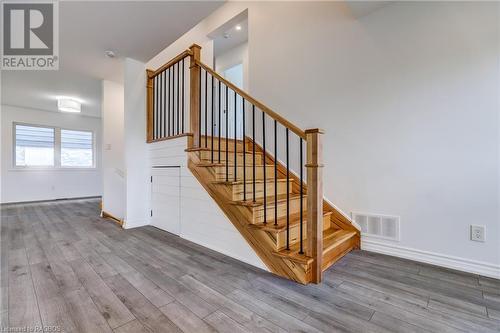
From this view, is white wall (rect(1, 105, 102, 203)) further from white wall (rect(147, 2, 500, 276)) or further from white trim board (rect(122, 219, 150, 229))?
white wall (rect(147, 2, 500, 276))

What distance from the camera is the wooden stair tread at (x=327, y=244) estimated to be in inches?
64.0

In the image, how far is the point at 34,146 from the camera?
5.96 m

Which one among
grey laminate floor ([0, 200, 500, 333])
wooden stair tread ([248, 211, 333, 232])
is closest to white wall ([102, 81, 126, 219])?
grey laminate floor ([0, 200, 500, 333])

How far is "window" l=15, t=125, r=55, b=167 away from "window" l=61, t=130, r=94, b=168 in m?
0.26

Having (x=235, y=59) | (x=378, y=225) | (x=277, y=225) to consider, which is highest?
(x=235, y=59)

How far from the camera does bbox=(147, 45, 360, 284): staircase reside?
64.1 inches

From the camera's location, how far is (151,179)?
134 inches

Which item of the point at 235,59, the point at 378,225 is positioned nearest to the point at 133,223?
the point at 378,225

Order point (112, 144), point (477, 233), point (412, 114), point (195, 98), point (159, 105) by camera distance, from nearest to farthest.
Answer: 1. point (477, 233)
2. point (412, 114)
3. point (195, 98)
4. point (159, 105)
5. point (112, 144)

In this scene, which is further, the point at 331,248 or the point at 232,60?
the point at 232,60

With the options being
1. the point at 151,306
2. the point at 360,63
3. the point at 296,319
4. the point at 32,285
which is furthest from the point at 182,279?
the point at 360,63

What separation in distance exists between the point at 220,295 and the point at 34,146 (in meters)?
7.25

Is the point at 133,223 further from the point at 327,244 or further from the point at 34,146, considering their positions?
the point at 34,146

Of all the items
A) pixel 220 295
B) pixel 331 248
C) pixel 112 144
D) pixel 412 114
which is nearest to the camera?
pixel 220 295
